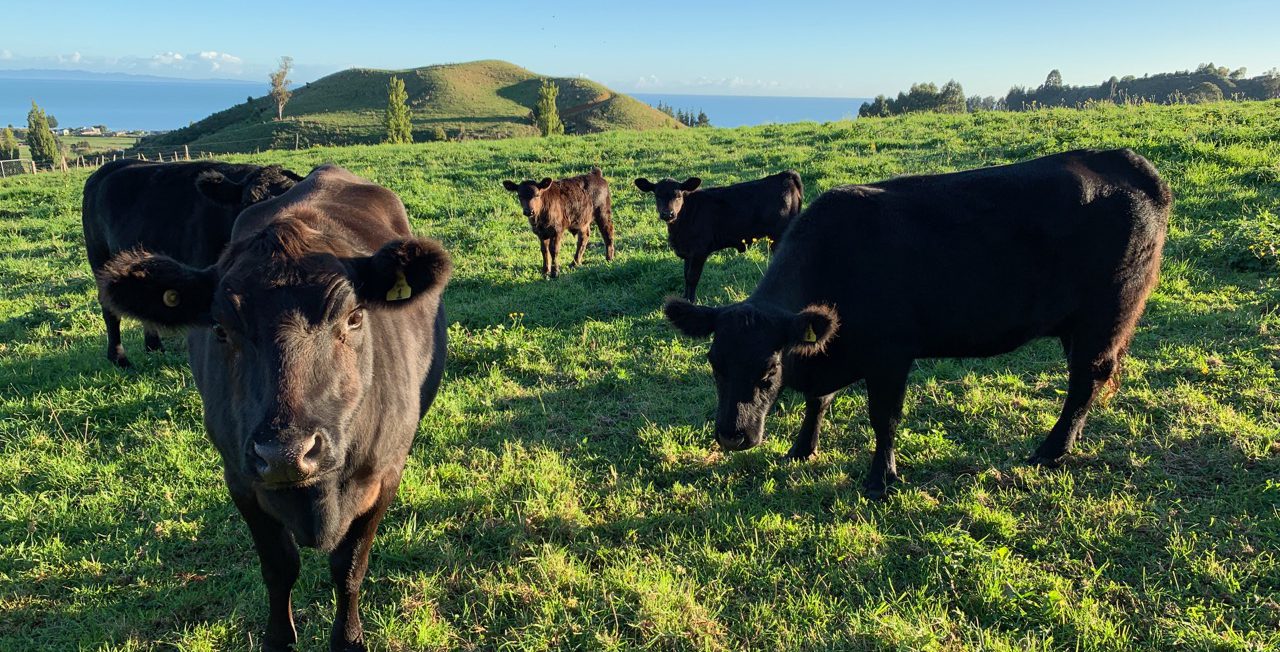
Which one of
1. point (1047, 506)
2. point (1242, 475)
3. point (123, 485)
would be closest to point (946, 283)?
point (1047, 506)

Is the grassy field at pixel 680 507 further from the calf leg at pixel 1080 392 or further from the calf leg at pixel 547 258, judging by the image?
the calf leg at pixel 547 258

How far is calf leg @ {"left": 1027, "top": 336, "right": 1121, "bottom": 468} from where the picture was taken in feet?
15.5

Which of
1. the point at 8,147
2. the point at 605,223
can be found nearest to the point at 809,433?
the point at 605,223

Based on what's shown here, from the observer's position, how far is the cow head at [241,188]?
19.3 feet

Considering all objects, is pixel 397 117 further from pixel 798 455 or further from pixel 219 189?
pixel 798 455

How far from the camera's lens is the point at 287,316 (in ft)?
7.85

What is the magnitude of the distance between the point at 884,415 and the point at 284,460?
3621mm

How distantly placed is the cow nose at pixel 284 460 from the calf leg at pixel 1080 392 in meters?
4.58

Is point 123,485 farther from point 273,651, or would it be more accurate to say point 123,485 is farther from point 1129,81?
point 1129,81

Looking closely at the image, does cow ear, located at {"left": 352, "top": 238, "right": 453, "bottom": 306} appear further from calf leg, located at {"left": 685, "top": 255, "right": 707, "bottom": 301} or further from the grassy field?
calf leg, located at {"left": 685, "top": 255, "right": 707, "bottom": 301}

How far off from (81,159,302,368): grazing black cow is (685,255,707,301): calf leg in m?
4.55

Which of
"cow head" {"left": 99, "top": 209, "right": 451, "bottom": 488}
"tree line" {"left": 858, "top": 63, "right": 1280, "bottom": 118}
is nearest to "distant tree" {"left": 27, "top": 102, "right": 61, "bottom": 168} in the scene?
"tree line" {"left": 858, "top": 63, "right": 1280, "bottom": 118}

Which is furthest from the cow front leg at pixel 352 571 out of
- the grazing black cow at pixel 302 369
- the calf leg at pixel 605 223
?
the calf leg at pixel 605 223

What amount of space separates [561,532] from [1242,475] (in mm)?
4338
